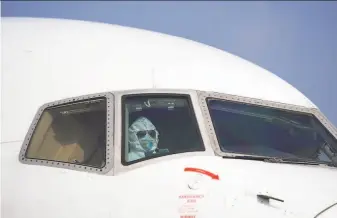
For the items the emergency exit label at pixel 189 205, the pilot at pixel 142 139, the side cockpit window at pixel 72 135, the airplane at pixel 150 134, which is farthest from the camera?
the side cockpit window at pixel 72 135

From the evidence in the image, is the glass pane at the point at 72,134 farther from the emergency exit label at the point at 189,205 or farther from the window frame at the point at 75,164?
the emergency exit label at the point at 189,205

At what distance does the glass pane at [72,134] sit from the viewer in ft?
20.6

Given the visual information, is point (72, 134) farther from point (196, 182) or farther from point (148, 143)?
point (196, 182)

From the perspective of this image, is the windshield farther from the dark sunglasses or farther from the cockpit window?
the dark sunglasses

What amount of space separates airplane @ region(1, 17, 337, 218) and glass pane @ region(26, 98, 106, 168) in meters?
0.02

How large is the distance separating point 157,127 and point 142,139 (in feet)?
1.04

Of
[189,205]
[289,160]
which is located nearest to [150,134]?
[189,205]

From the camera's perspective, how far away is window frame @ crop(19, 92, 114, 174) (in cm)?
600

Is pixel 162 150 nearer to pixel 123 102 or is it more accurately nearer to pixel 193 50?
pixel 123 102

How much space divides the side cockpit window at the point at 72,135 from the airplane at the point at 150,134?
2 centimetres

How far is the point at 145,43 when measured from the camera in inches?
300

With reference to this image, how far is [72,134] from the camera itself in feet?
21.6

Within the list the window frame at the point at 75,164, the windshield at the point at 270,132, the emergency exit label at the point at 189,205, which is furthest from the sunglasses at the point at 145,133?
the emergency exit label at the point at 189,205

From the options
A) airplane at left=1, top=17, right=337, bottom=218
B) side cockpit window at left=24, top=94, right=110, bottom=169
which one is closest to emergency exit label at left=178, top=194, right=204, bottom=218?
airplane at left=1, top=17, right=337, bottom=218
